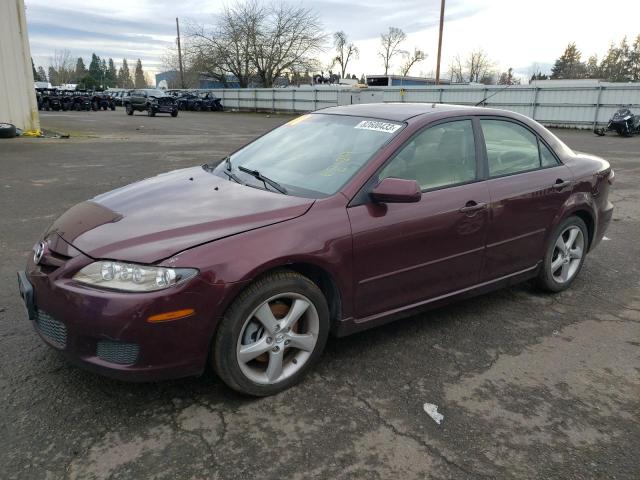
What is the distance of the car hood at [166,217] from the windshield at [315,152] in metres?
0.23

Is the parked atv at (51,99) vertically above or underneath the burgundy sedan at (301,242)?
above

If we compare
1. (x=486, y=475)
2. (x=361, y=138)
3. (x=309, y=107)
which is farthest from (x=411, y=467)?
(x=309, y=107)

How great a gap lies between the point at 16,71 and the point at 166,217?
1544 cm

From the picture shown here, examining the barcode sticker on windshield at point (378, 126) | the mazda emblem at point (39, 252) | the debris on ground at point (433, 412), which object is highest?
the barcode sticker on windshield at point (378, 126)

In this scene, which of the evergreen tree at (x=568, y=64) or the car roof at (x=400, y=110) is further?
the evergreen tree at (x=568, y=64)

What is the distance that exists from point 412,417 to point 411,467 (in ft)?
1.22

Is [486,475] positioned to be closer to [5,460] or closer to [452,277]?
[452,277]

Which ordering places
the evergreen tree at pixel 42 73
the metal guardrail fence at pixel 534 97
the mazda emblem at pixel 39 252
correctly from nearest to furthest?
1. the mazda emblem at pixel 39 252
2. the metal guardrail fence at pixel 534 97
3. the evergreen tree at pixel 42 73

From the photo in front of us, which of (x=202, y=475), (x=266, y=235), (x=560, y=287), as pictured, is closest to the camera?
(x=202, y=475)

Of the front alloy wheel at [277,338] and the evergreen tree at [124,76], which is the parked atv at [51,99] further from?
the evergreen tree at [124,76]

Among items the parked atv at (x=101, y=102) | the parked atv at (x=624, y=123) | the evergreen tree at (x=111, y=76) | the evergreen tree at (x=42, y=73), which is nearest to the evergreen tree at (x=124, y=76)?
the evergreen tree at (x=111, y=76)

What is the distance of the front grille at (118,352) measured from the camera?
2.42 meters

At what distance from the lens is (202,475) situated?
2221 millimetres

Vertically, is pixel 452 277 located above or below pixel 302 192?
below
